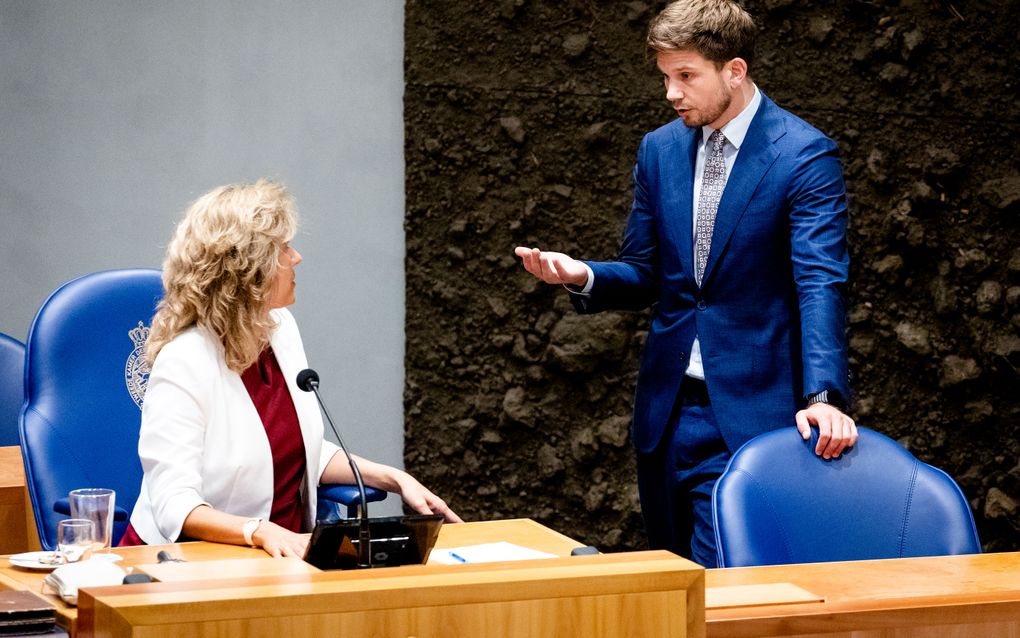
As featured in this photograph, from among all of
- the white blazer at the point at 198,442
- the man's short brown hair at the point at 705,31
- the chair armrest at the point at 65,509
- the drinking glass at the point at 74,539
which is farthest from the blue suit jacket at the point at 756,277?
the drinking glass at the point at 74,539

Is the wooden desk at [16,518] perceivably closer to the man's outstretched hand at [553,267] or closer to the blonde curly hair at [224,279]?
the blonde curly hair at [224,279]

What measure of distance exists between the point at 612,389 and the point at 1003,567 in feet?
7.53

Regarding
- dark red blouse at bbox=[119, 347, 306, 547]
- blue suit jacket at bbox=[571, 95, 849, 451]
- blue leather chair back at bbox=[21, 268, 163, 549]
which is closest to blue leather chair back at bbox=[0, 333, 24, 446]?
blue leather chair back at bbox=[21, 268, 163, 549]

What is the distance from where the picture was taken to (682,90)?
262cm

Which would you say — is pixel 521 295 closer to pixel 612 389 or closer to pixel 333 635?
pixel 612 389

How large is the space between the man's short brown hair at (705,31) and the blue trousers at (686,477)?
689 millimetres

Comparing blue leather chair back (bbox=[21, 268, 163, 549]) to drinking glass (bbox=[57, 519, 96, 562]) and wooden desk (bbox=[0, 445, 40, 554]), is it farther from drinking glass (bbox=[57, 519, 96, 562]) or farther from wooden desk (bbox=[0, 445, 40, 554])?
drinking glass (bbox=[57, 519, 96, 562])

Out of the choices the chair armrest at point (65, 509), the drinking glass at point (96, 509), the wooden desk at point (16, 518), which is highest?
the drinking glass at point (96, 509)

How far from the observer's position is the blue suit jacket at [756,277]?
252 cm

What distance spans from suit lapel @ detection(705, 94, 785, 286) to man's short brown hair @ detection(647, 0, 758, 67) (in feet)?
0.59

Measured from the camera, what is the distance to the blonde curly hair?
7.63 feet

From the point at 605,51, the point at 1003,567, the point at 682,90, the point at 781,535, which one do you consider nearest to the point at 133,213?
the point at 605,51

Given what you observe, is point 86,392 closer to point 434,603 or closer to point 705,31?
point 705,31

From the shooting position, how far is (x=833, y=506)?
2027mm
